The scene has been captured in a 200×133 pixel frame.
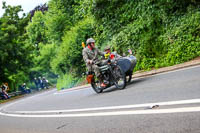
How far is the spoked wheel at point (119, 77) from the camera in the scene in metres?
8.03

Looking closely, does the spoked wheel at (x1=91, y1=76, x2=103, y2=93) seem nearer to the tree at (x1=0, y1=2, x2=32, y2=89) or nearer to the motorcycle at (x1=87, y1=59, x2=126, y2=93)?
the motorcycle at (x1=87, y1=59, x2=126, y2=93)

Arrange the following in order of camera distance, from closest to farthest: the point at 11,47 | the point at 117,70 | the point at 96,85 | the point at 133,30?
the point at 117,70 → the point at 96,85 → the point at 133,30 → the point at 11,47

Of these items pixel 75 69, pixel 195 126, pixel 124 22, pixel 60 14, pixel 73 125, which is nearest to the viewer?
pixel 195 126

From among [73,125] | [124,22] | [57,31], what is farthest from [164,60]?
[57,31]

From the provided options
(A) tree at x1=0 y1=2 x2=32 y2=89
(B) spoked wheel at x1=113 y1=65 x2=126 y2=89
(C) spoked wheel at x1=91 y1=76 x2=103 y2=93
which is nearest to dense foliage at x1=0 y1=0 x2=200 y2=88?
(C) spoked wheel at x1=91 y1=76 x2=103 y2=93

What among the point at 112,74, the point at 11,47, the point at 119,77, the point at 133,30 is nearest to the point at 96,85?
the point at 112,74

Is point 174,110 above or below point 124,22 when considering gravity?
below

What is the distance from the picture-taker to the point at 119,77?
8.27 meters

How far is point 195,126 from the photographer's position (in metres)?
3.29

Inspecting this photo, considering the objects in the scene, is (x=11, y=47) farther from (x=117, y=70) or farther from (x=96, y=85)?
(x=117, y=70)

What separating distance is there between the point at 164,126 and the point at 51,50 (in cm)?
4113

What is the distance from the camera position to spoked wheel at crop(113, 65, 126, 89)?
26.3 feet

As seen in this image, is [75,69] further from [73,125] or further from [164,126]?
[164,126]

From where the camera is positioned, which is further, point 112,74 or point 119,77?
point 112,74
